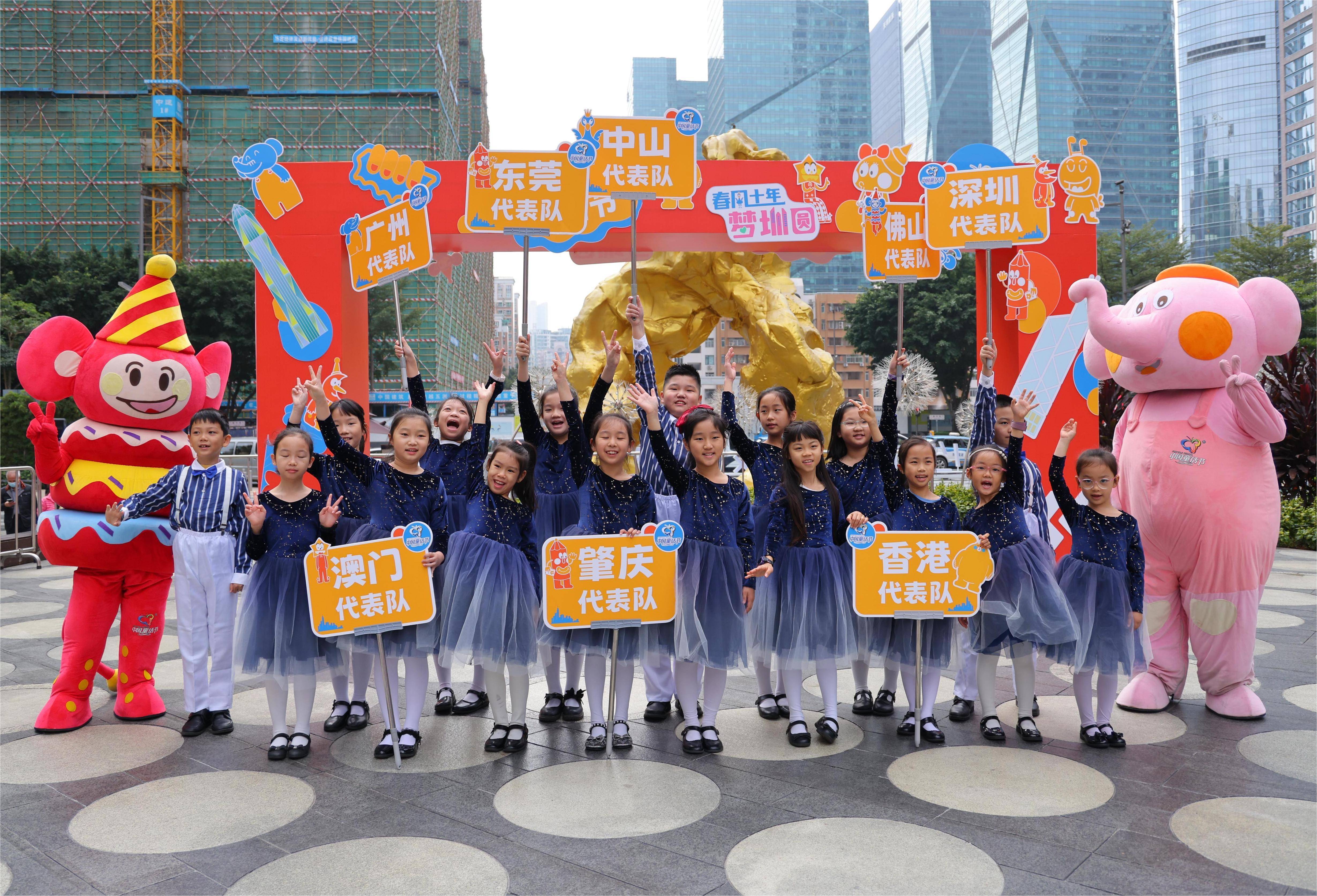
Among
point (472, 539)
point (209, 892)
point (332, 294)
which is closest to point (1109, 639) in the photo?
point (472, 539)

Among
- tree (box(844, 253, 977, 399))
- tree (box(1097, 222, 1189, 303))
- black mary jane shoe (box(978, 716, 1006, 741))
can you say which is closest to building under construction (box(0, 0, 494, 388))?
tree (box(844, 253, 977, 399))

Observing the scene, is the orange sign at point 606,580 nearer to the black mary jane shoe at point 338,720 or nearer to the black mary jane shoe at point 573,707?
the black mary jane shoe at point 573,707

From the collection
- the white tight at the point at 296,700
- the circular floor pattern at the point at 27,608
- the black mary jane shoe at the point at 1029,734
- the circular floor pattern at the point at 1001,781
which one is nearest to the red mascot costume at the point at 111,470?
the white tight at the point at 296,700

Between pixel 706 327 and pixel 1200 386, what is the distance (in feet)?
24.4

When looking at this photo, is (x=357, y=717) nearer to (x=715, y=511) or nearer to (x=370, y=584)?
(x=370, y=584)

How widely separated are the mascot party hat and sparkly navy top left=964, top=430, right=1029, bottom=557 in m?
3.93

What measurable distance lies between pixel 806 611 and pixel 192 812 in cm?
237

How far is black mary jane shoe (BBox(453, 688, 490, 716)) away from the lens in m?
4.27

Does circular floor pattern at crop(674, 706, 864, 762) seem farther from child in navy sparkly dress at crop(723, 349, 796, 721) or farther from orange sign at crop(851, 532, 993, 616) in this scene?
orange sign at crop(851, 532, 993, 616)

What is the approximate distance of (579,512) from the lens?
431 cm

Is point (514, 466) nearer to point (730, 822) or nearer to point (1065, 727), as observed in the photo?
point (730, 822)

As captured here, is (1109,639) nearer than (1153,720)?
Yes

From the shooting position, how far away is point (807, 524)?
3.85 m

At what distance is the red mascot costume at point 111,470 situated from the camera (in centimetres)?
418
